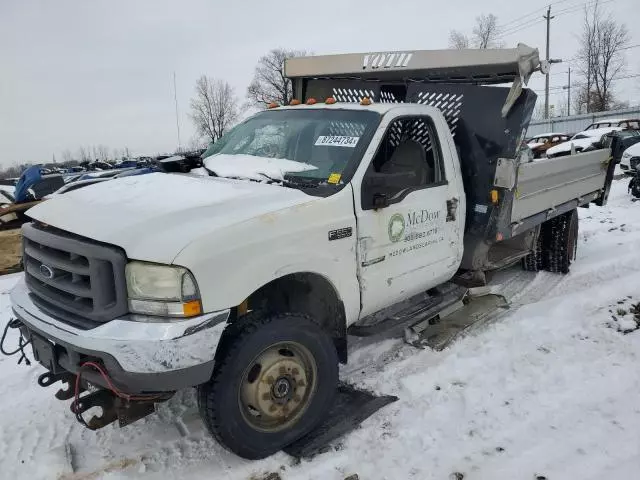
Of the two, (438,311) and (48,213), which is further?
(438,311)

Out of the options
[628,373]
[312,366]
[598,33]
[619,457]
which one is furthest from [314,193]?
[598,33]

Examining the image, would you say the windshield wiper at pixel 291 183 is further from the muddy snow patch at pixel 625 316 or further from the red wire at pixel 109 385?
the muddy snow patch at pixel 625 316

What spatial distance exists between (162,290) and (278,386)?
0.99 m

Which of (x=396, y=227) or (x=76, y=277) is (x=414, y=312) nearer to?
(x=396, y=227)

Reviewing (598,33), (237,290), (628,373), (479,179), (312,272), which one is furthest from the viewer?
(598,33)

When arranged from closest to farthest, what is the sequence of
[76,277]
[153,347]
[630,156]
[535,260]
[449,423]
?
[153,347] → [76,277] → [449,423] → [535,260] → [630,156]

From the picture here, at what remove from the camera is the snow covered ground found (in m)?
3.07

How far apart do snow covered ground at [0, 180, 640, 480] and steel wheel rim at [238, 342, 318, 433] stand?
25cm

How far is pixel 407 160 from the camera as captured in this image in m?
4.43

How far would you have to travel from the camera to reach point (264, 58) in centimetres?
6012

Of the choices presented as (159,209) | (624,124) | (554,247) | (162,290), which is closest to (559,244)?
(554,247)

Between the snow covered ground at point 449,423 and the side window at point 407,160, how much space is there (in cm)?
145

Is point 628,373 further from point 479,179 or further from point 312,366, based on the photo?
point 312,366

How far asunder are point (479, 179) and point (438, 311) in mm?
1289
